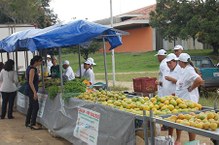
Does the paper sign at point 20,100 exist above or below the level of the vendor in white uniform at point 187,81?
below

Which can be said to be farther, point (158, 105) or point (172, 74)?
point (172, 74)

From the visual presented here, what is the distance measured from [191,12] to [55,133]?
68.2 ft

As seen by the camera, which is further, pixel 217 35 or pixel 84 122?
pixel 217 35

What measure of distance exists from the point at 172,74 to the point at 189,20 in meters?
19.9

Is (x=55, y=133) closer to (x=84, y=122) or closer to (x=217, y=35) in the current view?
(x=84, y=122)

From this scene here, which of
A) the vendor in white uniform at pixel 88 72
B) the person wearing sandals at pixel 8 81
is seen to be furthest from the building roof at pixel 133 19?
the person wearing sandals at pixel 8 81

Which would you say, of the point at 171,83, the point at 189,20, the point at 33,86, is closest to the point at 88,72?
the point at 33,86

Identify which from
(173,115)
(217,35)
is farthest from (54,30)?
(217,35)

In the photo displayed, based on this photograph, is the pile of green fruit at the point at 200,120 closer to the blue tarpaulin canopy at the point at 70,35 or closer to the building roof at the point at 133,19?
the blue tarpaulin canopy at the point at 70,35

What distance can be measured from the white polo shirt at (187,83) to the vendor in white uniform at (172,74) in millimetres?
772

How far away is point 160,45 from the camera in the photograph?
44.7 meters

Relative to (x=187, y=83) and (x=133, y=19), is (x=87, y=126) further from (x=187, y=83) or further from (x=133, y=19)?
(x=133, y=19)

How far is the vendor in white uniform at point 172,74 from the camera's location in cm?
788

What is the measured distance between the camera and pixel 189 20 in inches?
1063
